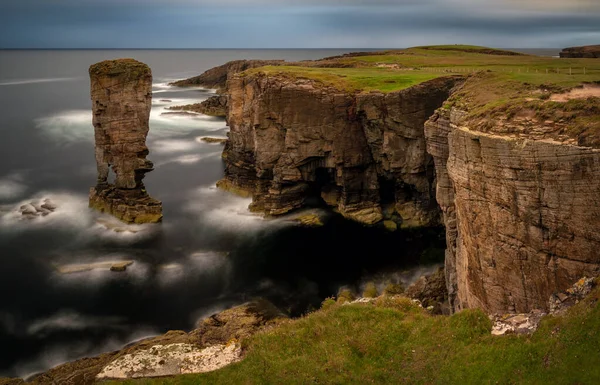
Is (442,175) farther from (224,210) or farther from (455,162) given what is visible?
(224,210)

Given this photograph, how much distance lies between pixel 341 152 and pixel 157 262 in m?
22.4

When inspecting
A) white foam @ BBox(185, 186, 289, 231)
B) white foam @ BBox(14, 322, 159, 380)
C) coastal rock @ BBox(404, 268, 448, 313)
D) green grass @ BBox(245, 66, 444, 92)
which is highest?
green grass @ BBox(245, 66, 444, 92)

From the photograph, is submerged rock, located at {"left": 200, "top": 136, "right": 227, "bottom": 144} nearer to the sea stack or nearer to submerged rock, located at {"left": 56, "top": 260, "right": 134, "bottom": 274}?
the sea stack

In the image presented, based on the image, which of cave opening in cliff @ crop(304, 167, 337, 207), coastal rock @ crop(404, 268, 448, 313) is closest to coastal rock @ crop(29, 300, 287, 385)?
coastal rock @ crop(404, 268, 448, 313)

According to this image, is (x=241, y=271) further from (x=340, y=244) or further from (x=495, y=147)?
(x=495, y=147)

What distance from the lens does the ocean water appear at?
35.8 metres

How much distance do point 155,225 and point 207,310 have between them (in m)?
18.5

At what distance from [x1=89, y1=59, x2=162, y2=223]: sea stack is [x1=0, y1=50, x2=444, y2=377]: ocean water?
98.7 inches

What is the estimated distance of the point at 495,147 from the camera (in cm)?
2298

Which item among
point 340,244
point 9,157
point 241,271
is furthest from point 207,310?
point 9,157

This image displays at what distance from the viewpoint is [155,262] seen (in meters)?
45.5

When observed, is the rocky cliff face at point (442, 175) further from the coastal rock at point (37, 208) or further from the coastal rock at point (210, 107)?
the coastal rock at point (210, 107)

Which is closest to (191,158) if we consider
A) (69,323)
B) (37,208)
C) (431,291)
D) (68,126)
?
(37,208)

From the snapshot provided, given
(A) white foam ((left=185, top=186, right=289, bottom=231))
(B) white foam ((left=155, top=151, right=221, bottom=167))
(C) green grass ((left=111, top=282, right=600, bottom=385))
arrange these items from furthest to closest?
(B) white foam ((left=155, top=151, right=221, bottom=167)) < (A) white foam ((left=185, top=186, right=289, bottom=231)) < (C) green grass ((left=111, top=282, right=600, bottom=385))
